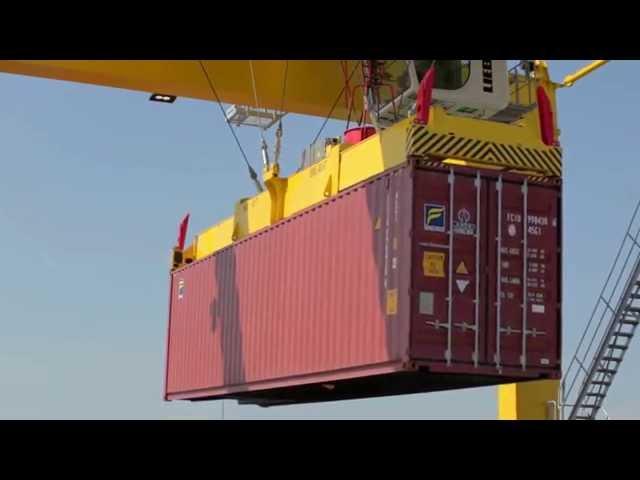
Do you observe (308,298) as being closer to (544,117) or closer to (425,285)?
(425,285)

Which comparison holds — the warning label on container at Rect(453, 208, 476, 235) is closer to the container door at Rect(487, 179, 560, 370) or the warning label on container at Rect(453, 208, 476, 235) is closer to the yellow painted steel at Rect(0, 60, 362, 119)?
the container door at Rect(487, 179, 560, 370)

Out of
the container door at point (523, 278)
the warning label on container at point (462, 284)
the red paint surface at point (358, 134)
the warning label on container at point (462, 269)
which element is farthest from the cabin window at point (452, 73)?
the warning label on container at point (462, 284)

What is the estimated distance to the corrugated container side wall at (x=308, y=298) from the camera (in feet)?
31.4

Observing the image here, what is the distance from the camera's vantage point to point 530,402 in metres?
14.2

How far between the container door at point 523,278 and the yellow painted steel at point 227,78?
4961mm

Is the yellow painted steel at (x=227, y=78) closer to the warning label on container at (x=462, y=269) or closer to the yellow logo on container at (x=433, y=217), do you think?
the yellow logo on container at (x=433, y=217)

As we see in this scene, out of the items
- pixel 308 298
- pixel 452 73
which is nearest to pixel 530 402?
pixel 308 298

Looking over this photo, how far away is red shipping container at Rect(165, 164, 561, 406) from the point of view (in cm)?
932

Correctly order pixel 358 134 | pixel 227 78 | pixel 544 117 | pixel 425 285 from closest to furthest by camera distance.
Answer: pixel 425 285 < pixel 544 117 < pixel 358 134 < pixel 227 78

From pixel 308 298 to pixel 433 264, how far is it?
7.39 ft

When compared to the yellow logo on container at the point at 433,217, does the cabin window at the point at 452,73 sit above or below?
above

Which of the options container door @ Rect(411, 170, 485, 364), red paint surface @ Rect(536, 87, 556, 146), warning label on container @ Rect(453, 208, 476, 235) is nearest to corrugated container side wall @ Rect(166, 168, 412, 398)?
container door @ Rect(411, 170, 485, 364)
